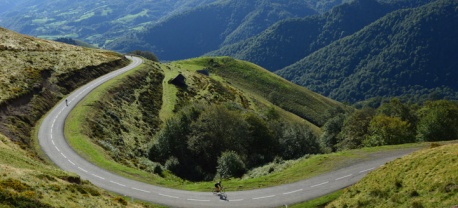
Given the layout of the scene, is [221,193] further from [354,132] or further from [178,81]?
[178,81]

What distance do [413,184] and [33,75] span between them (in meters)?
76.6

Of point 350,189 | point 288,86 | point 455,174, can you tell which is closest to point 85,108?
point 350,189

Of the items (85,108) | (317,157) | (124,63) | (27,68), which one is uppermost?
(124,63)

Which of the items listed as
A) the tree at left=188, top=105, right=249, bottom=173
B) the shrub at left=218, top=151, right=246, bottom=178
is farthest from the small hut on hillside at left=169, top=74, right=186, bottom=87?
the shrub at left=218, top=151, right=246, bottom=178

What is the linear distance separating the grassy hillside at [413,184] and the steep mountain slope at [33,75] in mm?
45044

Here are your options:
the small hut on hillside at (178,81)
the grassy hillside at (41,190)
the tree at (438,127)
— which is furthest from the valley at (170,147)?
the small hut on hillside at (178,81)

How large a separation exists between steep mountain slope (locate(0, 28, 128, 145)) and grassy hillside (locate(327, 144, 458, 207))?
45.0 meters

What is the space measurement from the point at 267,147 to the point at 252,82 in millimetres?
121372

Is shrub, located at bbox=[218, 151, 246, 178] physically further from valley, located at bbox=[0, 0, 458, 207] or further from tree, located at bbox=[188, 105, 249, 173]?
tree, located at bbox=[188, 105, 249, 173]

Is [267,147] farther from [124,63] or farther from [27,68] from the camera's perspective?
[124,63]

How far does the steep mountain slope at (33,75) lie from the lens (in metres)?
60.1

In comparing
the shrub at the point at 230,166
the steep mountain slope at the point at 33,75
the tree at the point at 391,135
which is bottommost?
the shrub at the point at 230,166

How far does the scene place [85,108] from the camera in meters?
72.4

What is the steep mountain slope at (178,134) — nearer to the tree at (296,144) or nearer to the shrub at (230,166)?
the tree at (296,144)
